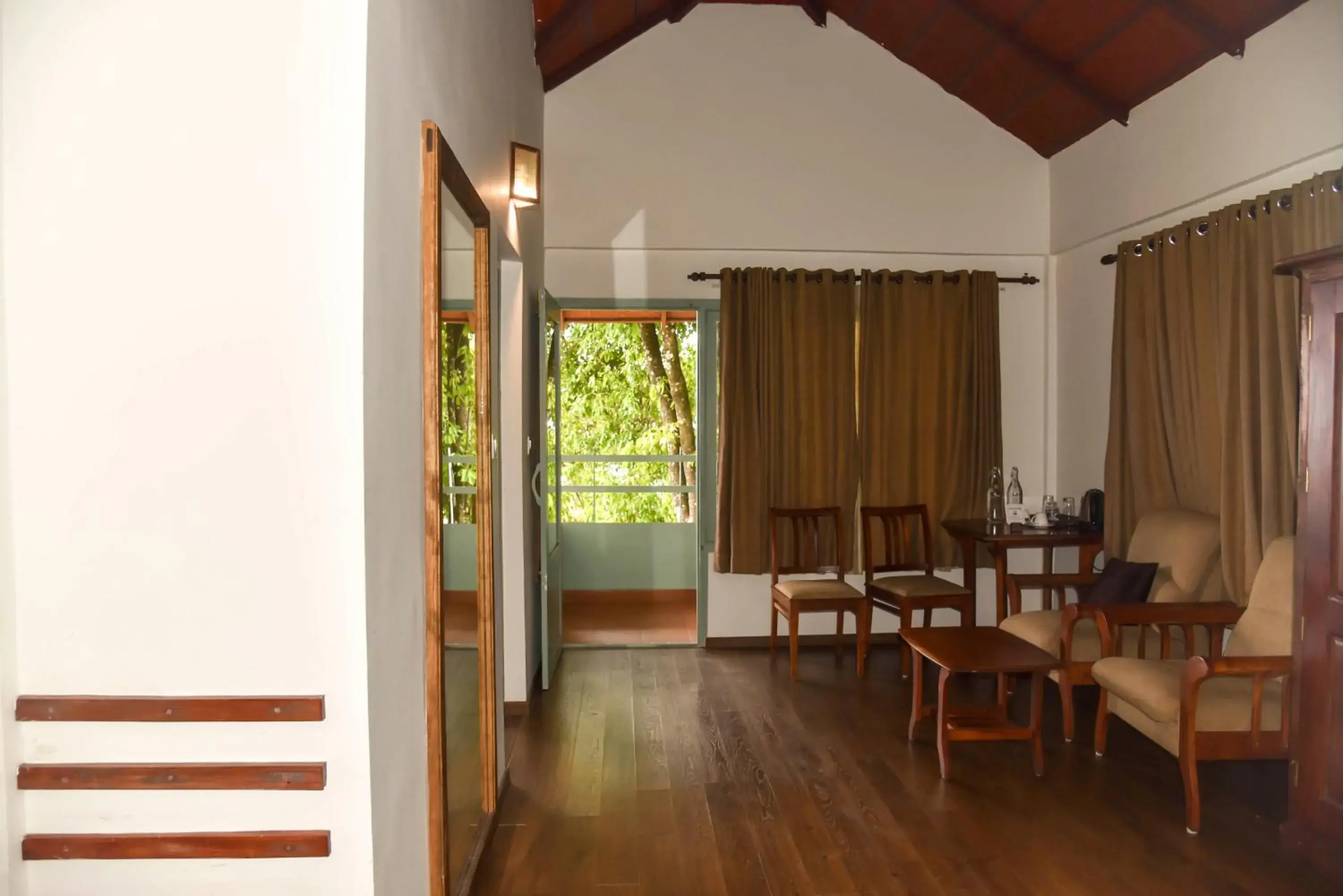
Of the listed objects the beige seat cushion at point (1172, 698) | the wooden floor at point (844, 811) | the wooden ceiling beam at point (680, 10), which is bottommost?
the wooden floor at point (844, 811)

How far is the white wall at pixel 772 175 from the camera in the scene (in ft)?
16.9

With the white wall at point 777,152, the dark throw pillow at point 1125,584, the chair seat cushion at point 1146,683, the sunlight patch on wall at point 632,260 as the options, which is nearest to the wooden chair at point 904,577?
the dark throw pillow at point 1125,584

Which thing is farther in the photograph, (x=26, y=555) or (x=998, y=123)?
(x=998, y=123)

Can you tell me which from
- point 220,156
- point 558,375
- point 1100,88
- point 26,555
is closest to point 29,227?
point 220,156

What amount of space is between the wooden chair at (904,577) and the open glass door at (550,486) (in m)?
1.64

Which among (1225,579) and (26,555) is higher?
(26,555)

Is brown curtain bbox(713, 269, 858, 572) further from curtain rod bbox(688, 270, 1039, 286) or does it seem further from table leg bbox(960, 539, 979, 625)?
table leg bbox(960, 539, 979, 625)

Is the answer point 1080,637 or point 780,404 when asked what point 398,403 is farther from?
point 780,404

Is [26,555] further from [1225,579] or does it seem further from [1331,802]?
[1225,579]

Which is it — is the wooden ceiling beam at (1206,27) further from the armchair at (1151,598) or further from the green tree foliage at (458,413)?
the green tree foliage at (458,413)

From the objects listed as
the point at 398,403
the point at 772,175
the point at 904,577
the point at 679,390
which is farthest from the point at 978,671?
the point at 679,390

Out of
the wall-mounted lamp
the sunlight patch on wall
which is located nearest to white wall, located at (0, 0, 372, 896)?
the wall-mounted lamp

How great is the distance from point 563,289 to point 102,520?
12.3ft

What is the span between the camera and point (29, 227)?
5.04ft
